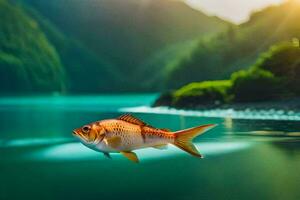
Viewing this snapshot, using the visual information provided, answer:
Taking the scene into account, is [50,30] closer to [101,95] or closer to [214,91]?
[101,95]

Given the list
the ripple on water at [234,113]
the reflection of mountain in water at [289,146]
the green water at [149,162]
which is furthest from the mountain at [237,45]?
the reflection of mountain in water at [289,146]

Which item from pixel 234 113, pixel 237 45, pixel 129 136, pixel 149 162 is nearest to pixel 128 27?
pixel 237 45

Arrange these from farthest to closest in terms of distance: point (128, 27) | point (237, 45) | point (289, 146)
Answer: point (128, 27), point (237, 45), point (289, 146)

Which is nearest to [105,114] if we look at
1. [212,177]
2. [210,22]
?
[210,22]

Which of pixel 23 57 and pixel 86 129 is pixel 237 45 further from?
pixel 86 129

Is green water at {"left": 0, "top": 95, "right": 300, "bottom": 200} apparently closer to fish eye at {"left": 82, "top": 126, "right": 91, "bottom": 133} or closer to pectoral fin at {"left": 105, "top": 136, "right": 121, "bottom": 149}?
pectoral fin at {"left": 105, "top": 136, "right": 121, "bottom": 149}
